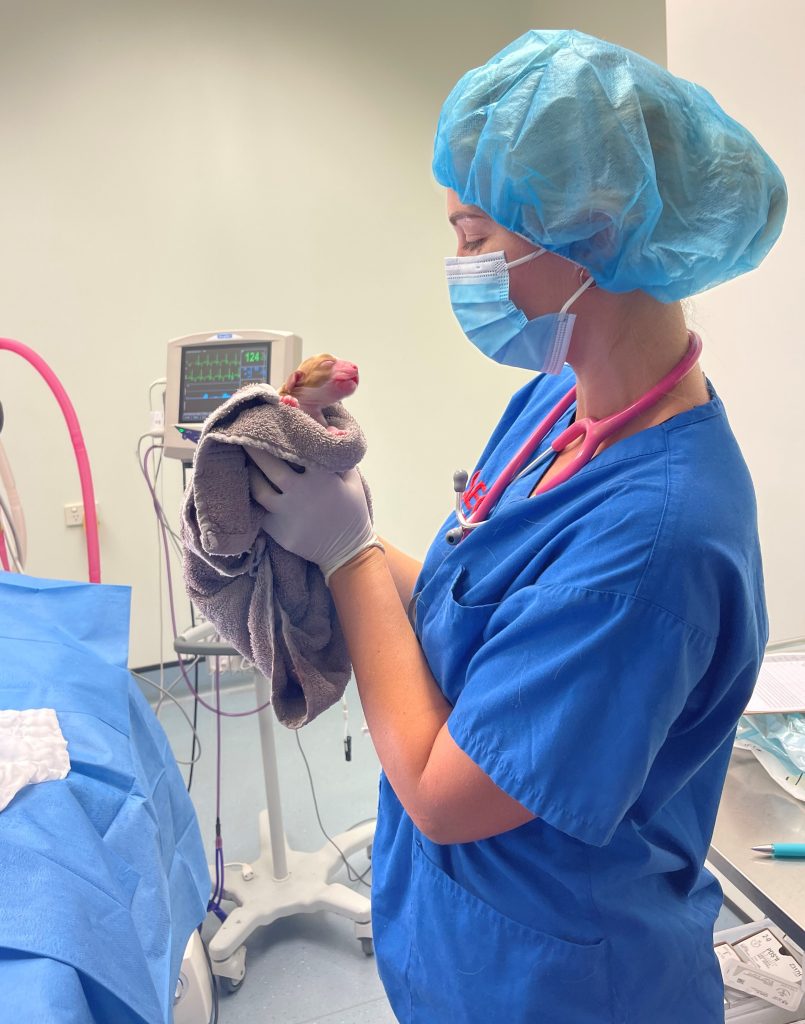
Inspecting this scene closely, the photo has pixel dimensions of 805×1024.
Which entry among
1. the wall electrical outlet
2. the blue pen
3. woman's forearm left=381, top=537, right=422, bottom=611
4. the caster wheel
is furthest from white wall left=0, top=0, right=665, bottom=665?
the blue pen

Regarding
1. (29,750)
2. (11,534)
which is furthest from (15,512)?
(29,750)

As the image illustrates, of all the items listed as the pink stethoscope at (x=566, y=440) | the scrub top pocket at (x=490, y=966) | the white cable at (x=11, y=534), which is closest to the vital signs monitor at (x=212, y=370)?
the white cable at (x=11, y=534)

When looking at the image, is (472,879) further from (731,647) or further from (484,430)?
(484,430)

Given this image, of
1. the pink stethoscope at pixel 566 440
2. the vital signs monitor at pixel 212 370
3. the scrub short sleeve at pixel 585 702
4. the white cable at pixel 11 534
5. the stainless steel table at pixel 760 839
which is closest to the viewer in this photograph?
the scrub short sleeve at pixel 585 702

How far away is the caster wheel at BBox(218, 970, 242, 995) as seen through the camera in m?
1.65

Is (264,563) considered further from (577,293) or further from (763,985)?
(763,985)

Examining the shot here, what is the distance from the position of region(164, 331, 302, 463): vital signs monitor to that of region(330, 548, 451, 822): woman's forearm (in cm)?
83

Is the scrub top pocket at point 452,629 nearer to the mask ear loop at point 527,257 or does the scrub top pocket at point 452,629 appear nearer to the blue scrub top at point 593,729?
the blue scrub top at point 593,729

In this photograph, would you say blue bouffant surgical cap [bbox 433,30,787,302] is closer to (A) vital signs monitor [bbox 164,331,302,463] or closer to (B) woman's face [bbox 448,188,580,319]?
(B) woman's face [bbox 448,188,580,319]

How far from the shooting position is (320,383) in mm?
787

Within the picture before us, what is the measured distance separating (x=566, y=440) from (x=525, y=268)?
0.18 meters

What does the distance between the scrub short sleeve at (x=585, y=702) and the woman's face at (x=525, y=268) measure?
11.4 inches

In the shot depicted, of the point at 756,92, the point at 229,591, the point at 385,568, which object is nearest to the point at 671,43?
the point at 756,92

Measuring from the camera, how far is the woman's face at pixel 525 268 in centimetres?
73
